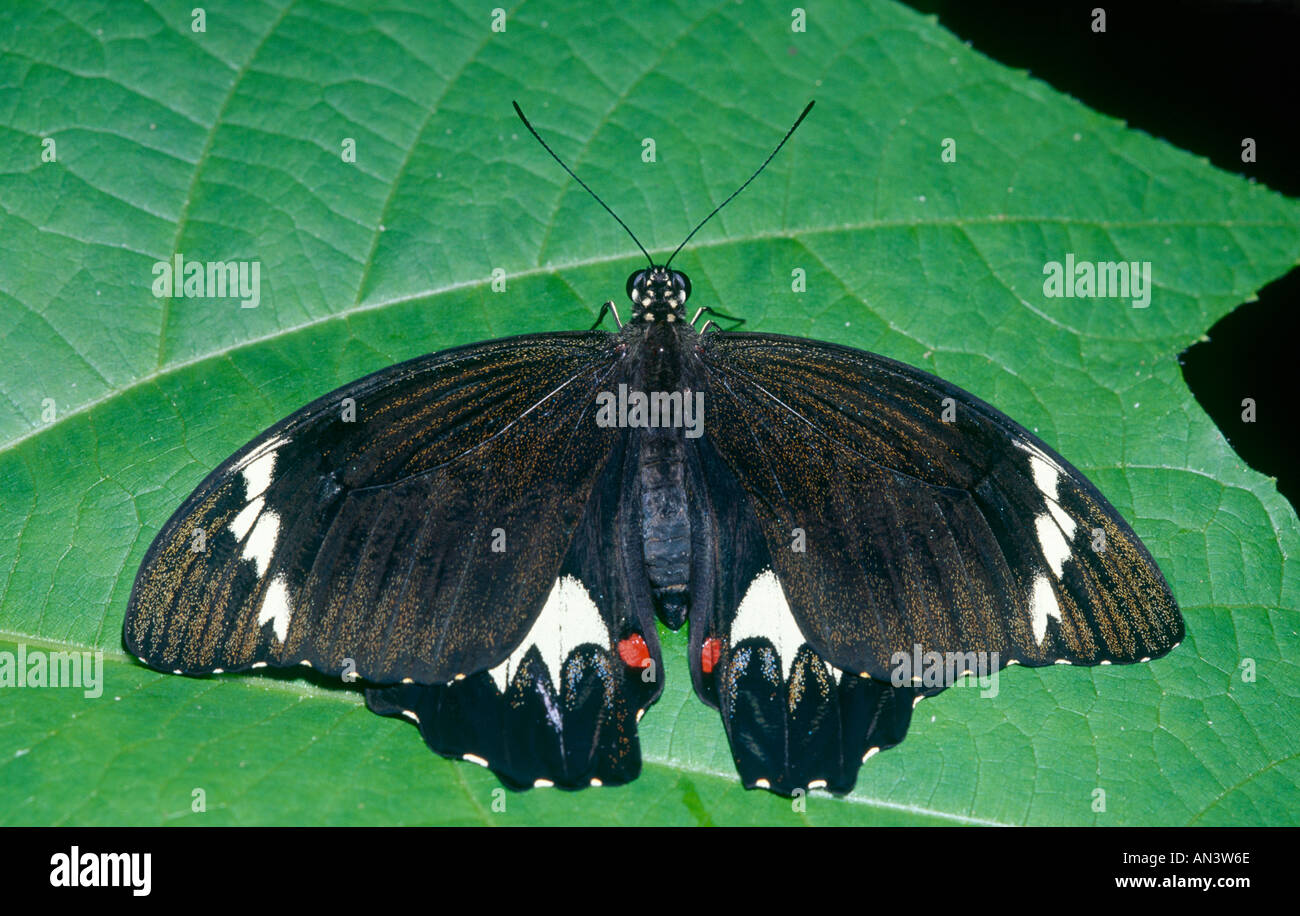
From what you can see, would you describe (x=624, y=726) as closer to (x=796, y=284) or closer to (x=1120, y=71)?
(x=796, y=284)

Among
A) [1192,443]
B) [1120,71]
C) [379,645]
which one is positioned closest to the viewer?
[379,645]

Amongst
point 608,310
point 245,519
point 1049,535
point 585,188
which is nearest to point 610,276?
point 608,310

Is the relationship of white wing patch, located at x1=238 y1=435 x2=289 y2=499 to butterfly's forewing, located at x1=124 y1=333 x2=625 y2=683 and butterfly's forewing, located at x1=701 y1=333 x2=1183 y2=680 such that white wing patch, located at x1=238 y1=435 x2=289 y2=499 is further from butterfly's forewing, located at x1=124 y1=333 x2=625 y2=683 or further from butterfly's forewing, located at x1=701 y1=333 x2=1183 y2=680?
butterfly's forewing, located at x1=701 y1=333 x2=1183 y2=680

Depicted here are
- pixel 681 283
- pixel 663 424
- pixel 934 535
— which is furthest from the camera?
pixel 681 283

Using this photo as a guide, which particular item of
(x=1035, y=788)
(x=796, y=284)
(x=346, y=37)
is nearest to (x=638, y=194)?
(x=796, y=284)

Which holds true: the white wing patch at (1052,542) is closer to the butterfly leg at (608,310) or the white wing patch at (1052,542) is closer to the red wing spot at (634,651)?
the red wing spot at (634,651)

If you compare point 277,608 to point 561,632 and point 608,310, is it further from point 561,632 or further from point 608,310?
point 608,310
